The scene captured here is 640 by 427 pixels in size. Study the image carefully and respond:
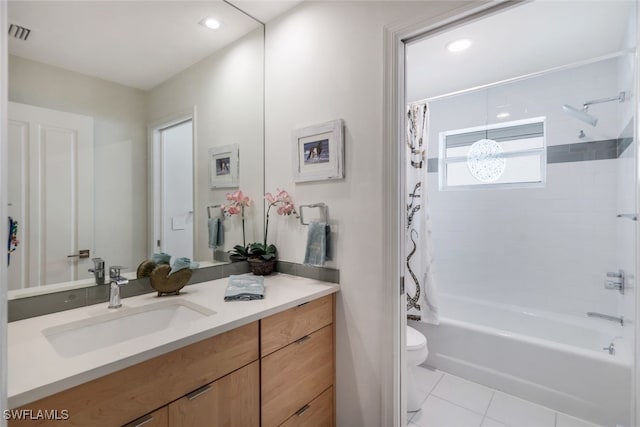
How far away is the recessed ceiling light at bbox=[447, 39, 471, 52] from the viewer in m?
1.87

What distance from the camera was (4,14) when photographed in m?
0.51

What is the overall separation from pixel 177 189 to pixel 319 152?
0.79 meters

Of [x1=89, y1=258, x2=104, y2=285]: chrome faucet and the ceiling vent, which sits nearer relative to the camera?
the ceiling vent

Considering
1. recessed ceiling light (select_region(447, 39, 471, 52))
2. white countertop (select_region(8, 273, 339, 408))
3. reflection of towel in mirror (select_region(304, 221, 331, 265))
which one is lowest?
white countertop (select_region(8, 273, 339, 408))

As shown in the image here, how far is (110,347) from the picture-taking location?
0.83 metres

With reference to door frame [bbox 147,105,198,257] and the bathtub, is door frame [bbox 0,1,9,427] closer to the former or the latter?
door frame [bbox 147,105,198,257]

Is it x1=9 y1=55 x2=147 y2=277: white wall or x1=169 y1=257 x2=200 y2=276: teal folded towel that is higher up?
x1=9 y1=55 x2=147 y2=277: white wall

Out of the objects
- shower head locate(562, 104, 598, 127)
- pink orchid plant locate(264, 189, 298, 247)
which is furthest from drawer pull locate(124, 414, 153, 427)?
shower head locate(562, 104, 598, 127)

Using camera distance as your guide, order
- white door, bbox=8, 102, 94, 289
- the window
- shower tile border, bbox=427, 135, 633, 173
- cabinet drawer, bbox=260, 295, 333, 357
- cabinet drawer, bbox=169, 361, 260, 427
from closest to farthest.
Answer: cabinet drawer, bbox=169, 361, 260, 427 < white door, bbox=8, 102, 94, 289 < cabinet drawer, bbox=260, 295, 333, 357 < shower tile border, bbox=427, 135, 633, 173 < the window

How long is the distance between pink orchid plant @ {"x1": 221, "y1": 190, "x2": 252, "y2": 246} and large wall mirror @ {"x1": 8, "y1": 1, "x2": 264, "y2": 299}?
0.04 m

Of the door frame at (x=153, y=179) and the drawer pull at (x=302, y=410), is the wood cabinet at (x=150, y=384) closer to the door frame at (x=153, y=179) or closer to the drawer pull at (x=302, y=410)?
the drawer pull at (x=302, y=410)

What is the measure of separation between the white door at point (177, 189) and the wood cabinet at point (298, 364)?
715 mm

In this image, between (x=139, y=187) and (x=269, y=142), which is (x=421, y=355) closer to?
(x=269, y=142)

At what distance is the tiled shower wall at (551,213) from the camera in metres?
2.22
